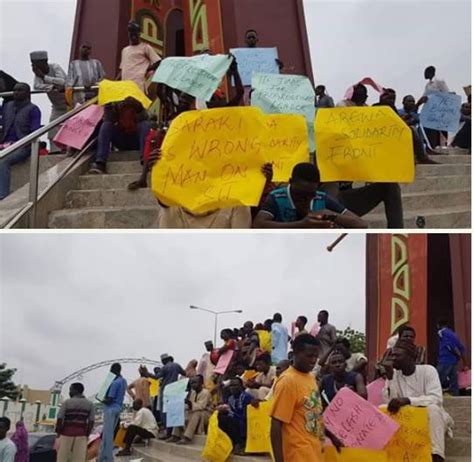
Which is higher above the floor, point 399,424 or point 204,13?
point 204,13

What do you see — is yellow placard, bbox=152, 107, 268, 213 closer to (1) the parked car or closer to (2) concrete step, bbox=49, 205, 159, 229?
(2) concrete step, bbox=49, 205, 159, 229

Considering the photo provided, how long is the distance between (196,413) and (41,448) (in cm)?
209

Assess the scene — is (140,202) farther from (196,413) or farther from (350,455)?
(350,455)

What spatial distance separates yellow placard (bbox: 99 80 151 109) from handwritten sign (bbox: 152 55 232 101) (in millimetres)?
1729

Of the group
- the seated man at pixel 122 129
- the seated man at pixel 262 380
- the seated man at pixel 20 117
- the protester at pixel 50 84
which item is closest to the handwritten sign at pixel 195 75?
the seated man at pixel 122 129

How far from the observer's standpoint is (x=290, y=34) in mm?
12883

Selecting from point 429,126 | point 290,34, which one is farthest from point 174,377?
point 290,34

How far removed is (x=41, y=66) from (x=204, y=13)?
13.1 ft

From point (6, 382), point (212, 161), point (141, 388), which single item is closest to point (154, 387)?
point (141, 388)

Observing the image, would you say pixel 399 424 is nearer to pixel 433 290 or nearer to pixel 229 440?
pixel 229 440

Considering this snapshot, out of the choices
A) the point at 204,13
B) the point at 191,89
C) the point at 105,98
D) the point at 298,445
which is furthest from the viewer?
the point at 204,13

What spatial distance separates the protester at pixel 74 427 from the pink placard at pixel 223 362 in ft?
8.01

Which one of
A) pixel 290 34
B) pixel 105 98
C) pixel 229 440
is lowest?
pixel 229 440

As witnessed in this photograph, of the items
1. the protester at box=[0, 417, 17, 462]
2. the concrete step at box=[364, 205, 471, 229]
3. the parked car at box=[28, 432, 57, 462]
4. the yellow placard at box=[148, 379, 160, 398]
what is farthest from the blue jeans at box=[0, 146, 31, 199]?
the yellow placard at box=[148, 379, 160, 398]
